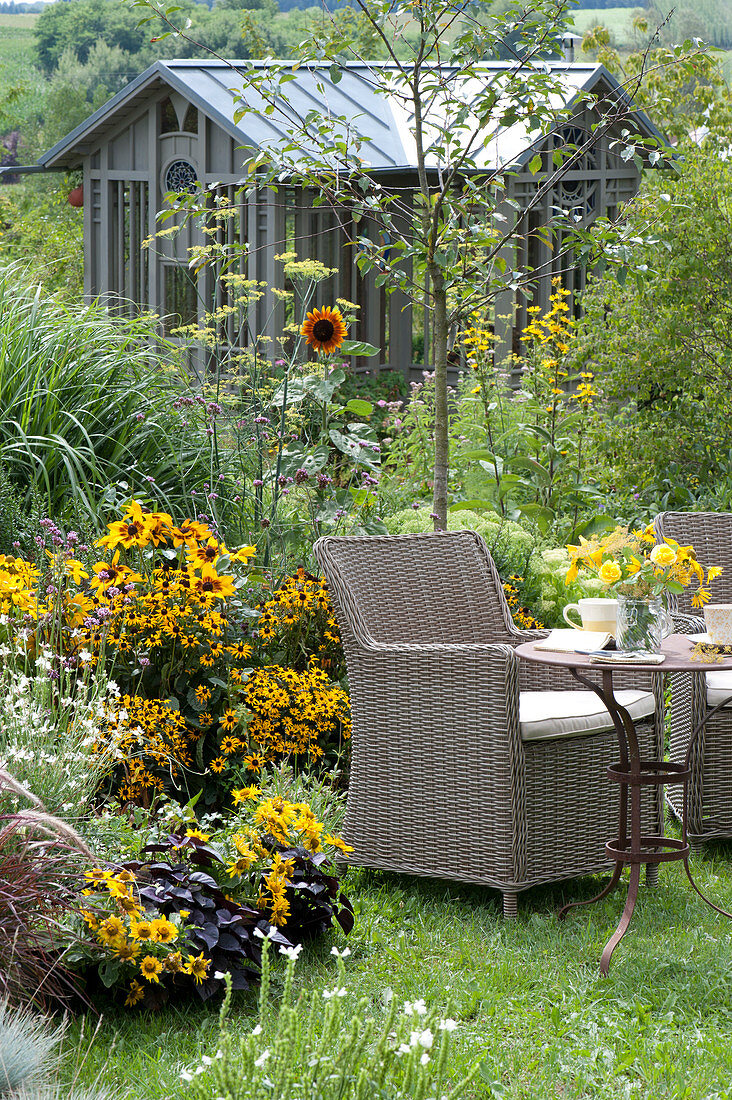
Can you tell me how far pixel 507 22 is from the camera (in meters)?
4.19

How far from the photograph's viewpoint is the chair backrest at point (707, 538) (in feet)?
13.8

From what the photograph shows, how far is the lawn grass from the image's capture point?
238 centimetres

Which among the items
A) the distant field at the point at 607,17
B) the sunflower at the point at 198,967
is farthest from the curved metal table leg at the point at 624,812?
the distant field at the point at 607,17

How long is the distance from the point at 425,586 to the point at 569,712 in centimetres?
72

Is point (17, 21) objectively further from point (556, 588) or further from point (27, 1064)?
point (27, 1064)

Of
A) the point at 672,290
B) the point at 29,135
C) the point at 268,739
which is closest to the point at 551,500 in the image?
the point at 672,290

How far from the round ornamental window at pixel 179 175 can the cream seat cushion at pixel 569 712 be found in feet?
27.9

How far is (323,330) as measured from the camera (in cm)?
474

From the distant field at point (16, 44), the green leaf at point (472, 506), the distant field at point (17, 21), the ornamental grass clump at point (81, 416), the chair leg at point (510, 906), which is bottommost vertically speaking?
the chair leg at point (510, 906)

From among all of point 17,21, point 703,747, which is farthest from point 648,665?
point 17,21

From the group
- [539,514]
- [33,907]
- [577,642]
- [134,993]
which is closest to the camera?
[33,907]

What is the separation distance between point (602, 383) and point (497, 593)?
149 inches

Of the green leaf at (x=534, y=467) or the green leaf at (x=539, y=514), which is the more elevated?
the green leaf at (x=534, y=467)

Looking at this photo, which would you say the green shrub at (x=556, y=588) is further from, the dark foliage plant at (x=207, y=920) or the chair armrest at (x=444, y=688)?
the dark foliage plant at (x=207, y=920)
